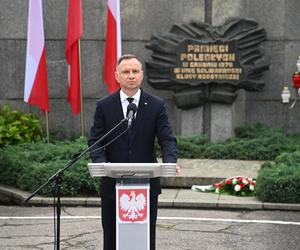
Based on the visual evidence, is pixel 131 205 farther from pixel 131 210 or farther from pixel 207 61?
pixel 207 61

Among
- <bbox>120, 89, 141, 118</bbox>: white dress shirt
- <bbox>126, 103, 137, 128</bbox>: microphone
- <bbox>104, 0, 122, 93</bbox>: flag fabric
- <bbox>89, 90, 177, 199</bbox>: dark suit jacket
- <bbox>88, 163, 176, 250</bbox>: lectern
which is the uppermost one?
<bbox>104, 0, 122, 93</bbox>: flag fabric

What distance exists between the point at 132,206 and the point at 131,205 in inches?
0.4

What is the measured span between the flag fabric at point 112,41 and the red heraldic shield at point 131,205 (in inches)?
328

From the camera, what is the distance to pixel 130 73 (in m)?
5.57

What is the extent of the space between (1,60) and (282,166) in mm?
6825

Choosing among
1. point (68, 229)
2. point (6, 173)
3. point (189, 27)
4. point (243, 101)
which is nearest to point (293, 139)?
point (243, 101)

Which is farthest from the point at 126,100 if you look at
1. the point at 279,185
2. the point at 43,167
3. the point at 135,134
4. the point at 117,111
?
the point at 43,167

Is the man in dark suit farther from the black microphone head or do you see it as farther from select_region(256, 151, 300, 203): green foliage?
select_region(256, 151, 300, 203): green foliage

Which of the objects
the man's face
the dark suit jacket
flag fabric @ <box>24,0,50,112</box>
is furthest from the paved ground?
the man's face

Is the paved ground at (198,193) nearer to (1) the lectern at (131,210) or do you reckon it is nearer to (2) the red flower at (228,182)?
(2) the red flower at (228,182)

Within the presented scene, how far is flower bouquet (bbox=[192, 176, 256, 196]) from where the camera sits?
11.0 m

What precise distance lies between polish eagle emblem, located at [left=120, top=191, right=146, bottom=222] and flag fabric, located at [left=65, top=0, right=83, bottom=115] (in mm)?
8608

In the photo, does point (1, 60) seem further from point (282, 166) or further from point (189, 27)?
point (282, 166)

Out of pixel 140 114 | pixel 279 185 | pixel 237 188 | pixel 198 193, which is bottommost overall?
pixel 198 193
